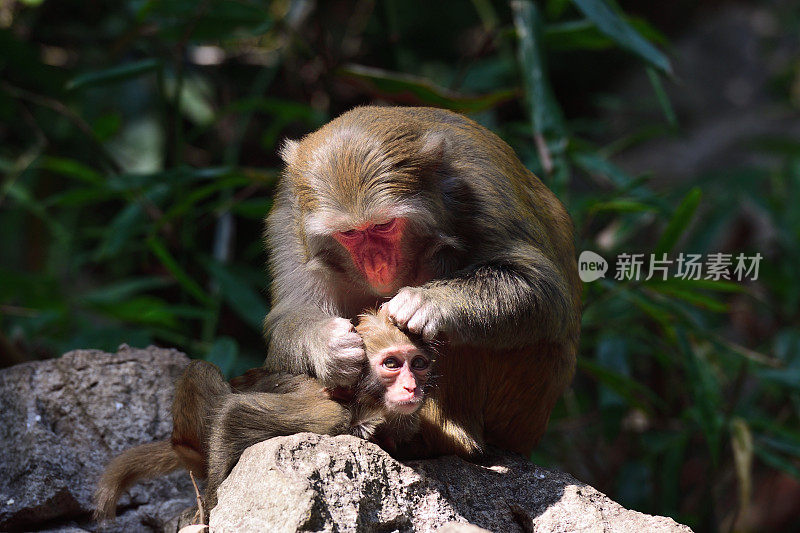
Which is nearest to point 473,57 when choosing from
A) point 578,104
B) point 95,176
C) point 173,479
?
point 95,176

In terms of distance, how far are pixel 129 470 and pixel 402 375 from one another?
124 centimetres

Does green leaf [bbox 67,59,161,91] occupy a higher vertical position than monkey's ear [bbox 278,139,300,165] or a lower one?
higher

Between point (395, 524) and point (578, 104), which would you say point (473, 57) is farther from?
point (578, 104)

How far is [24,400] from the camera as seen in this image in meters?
4.09

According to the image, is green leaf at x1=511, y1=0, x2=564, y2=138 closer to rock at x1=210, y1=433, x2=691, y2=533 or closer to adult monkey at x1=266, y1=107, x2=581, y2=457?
adult monkey at x1=266, y1=107, x2=581, y2=457

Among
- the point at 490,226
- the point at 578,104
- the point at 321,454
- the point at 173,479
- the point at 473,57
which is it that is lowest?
the point at 173,479

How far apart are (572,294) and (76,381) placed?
2.43 meters

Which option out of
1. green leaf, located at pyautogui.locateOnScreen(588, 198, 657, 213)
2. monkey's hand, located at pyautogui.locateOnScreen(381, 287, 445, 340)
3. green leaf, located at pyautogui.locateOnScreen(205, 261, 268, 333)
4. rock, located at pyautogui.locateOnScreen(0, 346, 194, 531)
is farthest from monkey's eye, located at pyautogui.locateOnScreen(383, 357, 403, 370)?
green leaf, located at pyautogui.locateOnScreen(205, 261, 268, 333)

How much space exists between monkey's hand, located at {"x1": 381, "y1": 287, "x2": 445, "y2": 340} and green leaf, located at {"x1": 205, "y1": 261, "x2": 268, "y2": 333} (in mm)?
2793

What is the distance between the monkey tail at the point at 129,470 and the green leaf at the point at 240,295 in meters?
2.38

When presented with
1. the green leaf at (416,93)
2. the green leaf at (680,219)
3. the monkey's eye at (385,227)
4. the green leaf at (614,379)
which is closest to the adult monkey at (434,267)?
the monkey's eye at (385,227)

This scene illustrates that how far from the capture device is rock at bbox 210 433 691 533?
2.95 meters

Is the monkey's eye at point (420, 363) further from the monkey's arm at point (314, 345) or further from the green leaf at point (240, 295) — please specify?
the green leaf at point (240, 295)

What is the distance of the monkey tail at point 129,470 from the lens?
11.6 feet
